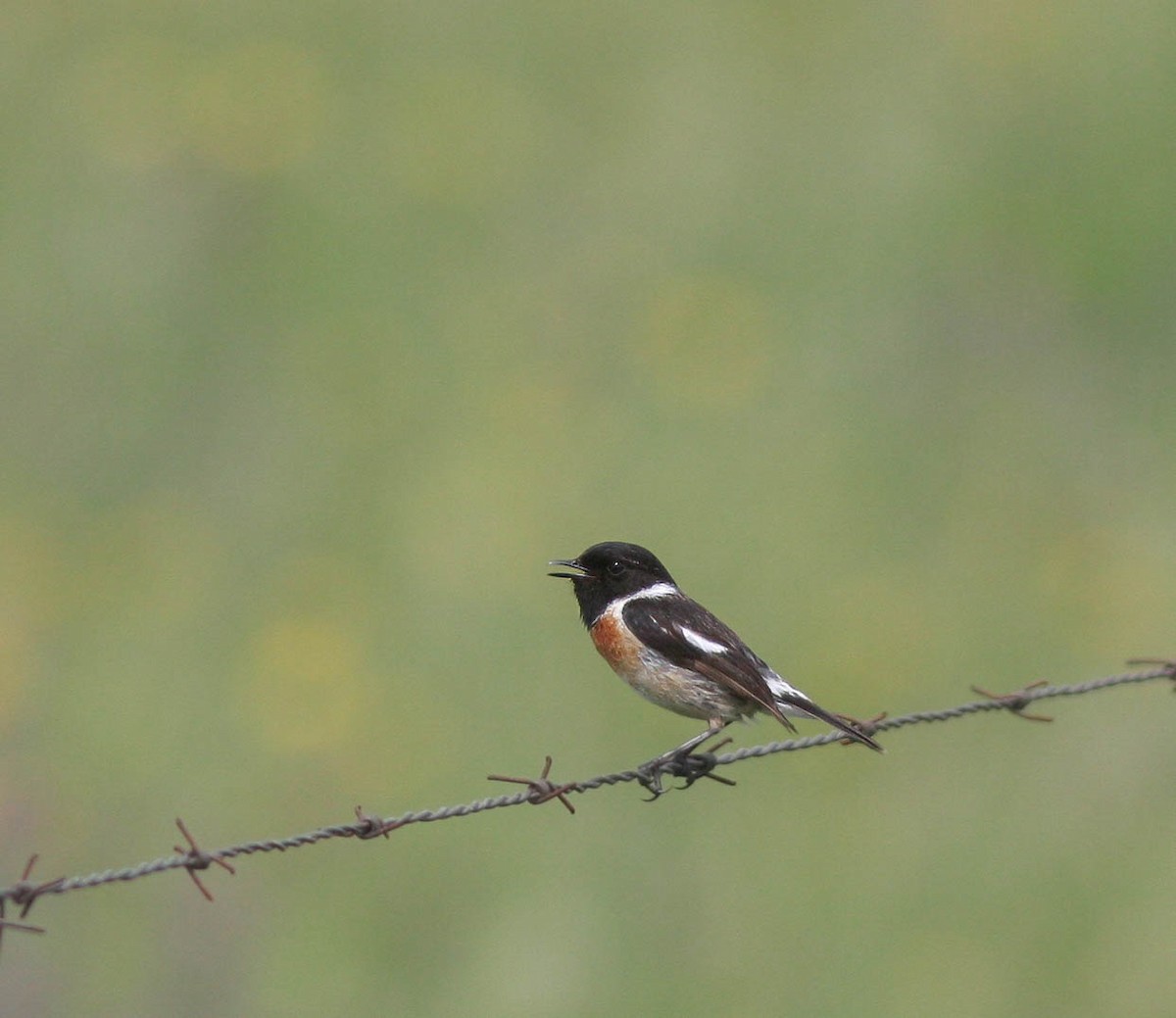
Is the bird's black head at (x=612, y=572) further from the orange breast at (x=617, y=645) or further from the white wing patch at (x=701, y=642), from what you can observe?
the white wing patch at (x=701, y=642)

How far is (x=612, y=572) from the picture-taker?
6426 millimetres

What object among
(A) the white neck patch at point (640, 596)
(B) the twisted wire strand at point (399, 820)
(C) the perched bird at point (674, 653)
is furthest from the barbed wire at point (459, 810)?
(A) the white neck patch at point (640, 596)

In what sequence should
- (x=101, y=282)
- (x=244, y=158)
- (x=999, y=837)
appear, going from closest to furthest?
1. (x=999, y=837)
2. (x=101, y=282)
3. (x=244, y=158)

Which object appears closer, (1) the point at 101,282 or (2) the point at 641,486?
(2) the point at 641,486

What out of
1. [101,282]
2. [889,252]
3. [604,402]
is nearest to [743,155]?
[889,252]

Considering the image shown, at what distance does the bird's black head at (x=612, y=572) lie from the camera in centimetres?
641

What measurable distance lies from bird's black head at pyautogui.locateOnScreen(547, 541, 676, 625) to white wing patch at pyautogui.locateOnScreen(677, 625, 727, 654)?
1.44 ft

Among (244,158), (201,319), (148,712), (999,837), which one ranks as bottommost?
(999,837)

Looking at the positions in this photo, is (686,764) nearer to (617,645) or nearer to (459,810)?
(617,645)

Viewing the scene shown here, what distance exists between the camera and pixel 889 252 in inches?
475

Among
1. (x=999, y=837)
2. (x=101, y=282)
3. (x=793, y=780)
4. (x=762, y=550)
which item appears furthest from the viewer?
(x=101, y=282)

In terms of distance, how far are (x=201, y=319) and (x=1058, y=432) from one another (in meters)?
5.38

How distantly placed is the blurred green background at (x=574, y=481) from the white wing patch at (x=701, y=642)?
→ 205 cm

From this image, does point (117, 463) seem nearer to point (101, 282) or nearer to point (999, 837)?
point (101, 282)
